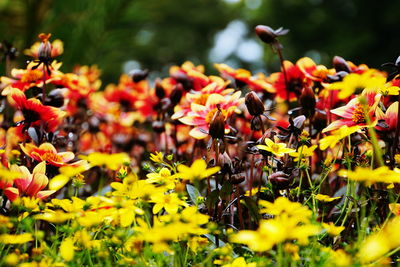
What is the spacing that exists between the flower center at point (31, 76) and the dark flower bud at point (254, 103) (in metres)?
0.59

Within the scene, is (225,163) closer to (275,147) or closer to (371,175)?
(275,147)

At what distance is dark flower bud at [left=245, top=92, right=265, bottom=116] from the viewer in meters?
0.96

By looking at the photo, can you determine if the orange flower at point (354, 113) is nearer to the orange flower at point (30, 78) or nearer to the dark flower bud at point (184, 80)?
the dark flower bud at point (184, 80)

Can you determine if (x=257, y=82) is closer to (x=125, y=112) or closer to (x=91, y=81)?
(x=125, y=112)

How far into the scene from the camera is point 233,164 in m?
0.96

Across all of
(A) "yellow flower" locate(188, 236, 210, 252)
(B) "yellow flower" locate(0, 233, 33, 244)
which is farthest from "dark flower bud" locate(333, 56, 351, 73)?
(B) "yellow flower" locate(0, 233, 33, 244)

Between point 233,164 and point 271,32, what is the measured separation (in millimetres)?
409

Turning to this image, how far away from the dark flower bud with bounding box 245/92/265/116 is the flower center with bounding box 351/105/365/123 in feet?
0.60

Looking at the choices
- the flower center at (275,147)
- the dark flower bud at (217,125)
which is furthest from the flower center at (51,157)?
the flower center at (275,147)

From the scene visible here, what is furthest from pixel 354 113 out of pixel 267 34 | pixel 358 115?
pixel 267 34

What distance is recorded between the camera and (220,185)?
111 cm

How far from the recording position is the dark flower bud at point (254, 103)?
3.15 feet

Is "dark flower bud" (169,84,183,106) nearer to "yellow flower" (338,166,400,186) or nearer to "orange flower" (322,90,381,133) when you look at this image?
"orange flower" (322,90,381,133)

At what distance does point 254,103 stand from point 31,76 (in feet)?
2.02
